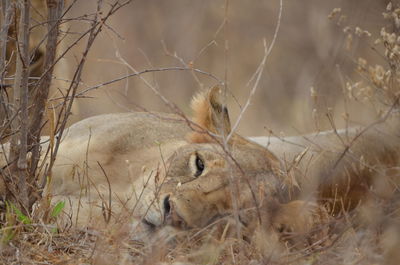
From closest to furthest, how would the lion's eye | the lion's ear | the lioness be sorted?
1. the lioness
2. the lion's eye
3. the lion's ear

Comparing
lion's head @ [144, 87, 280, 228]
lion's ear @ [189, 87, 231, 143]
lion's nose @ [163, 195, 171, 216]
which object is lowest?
lion's nose @ [163, 195, 171, 216]

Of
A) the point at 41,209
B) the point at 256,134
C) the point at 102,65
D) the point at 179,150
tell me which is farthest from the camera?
the point at 102,65

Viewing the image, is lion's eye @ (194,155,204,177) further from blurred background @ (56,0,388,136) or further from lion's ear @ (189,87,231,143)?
blurred background @ (56,0,388,136)

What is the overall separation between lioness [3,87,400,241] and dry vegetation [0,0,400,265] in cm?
10

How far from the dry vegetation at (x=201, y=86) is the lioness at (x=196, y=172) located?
104 mm

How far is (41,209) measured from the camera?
9.64 ft

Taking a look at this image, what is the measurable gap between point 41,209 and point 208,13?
7.41 m

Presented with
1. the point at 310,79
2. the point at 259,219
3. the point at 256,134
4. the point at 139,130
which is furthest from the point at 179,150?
the point at 310,79

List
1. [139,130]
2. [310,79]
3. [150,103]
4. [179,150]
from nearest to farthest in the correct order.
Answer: [179,150] → [139,130] → [150,103] → [310,79]

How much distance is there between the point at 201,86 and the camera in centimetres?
291

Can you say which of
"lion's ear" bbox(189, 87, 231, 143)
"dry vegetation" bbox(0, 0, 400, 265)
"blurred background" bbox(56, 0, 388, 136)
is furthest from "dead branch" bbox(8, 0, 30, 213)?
"blurred background" bbox(56, 0, 388, 136)

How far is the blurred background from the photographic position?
7645 mm

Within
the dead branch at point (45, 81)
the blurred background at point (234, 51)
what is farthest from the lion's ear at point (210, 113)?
the blurred background at point (234, 51)

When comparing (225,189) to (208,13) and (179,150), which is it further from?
(208,13)
